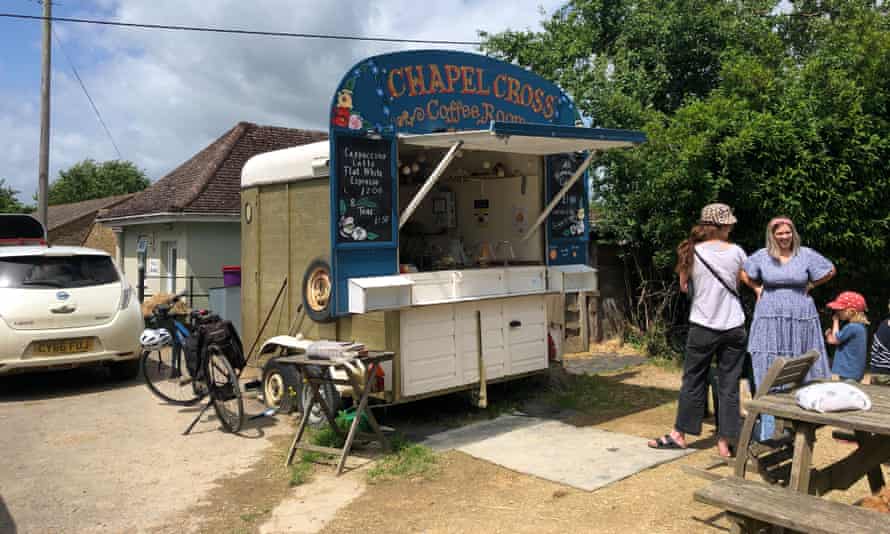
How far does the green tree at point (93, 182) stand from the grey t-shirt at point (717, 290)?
50.7m

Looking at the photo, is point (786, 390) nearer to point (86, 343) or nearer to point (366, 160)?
point (366, 160)

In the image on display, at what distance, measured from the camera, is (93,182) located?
51.1 meters

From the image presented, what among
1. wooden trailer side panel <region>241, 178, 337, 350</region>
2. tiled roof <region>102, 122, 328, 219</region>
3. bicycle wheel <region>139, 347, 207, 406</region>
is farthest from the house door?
Answer: wooden trailer side panel <region>241, 178, 337, 350</region>

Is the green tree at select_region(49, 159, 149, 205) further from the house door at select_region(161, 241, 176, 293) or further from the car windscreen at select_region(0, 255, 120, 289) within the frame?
the car windscreen at select_region(0, 255, 120, 289)

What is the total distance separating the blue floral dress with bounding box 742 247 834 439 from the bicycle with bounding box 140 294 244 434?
4172 millimetres

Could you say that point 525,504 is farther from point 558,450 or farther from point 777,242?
point 777,242

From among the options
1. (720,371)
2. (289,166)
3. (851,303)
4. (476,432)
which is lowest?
(476,432)

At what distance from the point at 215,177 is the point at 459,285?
1075 cm

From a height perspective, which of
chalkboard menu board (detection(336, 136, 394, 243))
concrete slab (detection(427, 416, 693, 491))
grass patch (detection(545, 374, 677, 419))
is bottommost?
concrete slab (detection(427, 416, 693, 491))

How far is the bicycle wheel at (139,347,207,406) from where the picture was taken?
743cm

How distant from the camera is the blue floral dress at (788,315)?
195 inches

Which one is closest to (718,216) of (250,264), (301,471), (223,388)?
(301,471)

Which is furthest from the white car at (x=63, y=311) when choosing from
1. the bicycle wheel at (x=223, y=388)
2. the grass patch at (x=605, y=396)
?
the grass patch at (x=605, y=396)

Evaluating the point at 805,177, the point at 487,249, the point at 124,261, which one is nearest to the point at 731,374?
the point at 487,249
